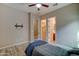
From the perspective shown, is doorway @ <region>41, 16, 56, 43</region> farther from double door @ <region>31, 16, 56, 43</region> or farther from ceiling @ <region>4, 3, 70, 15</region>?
ceiling @ <region>4, 3, 70, 15</region>

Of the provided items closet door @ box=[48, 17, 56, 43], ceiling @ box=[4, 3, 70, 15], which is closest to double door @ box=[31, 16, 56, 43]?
closet door @ box=[48, 17, 56, 43]

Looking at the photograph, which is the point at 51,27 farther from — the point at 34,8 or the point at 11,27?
the point at 11,27

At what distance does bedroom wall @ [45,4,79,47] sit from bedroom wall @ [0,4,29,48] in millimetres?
397

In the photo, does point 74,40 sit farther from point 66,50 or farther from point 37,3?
point 37,3

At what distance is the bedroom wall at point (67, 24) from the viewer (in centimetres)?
161

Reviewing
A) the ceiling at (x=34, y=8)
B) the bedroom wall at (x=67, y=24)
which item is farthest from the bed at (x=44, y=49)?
the ceiling at (x=34, y=8)

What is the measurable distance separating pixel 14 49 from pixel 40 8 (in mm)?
683

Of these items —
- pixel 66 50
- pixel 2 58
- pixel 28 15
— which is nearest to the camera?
pixel 2 58

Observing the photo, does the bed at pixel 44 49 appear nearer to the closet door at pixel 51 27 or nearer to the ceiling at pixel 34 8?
the closet door at pixel 51 27

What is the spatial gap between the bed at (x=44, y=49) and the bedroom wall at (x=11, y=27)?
0.15 meters

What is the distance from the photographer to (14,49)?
63.4 inches

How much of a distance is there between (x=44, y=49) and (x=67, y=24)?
1.61 ft

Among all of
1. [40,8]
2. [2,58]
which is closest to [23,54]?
[2,58]

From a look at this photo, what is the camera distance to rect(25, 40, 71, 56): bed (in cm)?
154
